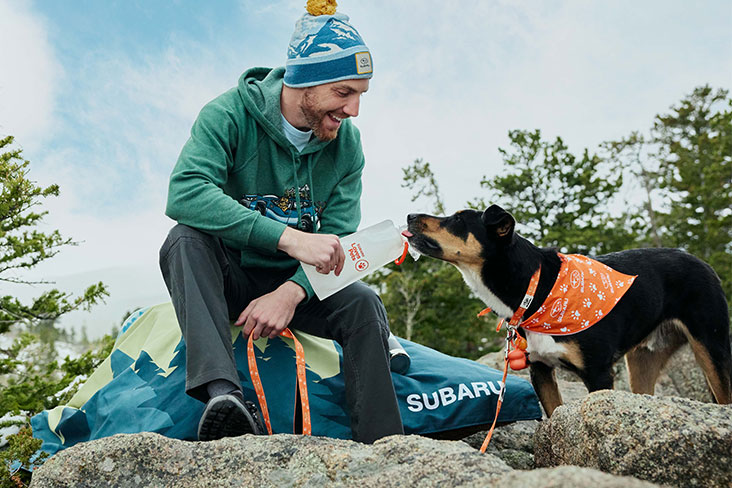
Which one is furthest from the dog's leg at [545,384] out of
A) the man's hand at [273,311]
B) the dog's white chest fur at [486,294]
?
the man's hand at [273,311]

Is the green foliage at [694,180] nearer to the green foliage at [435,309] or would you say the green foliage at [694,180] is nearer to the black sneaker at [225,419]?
the green foliage at [435,309]

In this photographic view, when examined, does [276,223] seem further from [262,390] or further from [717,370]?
[717,370]

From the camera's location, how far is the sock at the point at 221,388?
2637 mm

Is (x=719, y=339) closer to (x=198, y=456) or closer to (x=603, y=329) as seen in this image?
(x=603, y=329)

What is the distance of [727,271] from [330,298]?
87.2 feet

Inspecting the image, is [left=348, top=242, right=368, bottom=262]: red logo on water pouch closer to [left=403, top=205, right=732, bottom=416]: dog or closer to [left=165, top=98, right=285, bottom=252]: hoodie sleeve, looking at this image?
[left=165, top=98, right=285, bottom=252]: hoodie sleeve

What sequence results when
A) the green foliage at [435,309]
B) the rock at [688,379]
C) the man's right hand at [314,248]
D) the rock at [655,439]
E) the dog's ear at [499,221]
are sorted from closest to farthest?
the rock at [655,439], the man's right hand at [314,248], the dog's ear at [499,221], the rock at [688,379], the green foliage at [435,309]

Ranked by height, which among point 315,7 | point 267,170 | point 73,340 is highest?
point 315,7

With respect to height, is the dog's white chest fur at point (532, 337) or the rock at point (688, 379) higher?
the dog's white chest fur at point (532, 337)

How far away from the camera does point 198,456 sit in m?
2.20

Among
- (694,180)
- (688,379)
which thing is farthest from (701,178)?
(688,379)

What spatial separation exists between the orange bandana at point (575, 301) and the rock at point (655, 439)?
5.10ft

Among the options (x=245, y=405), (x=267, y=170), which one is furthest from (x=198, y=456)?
(x=267, y=170)

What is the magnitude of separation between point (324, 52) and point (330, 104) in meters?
0.30
